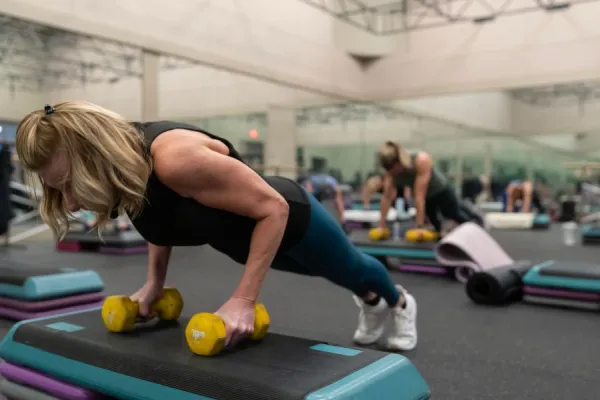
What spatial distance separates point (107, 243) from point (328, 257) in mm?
4991

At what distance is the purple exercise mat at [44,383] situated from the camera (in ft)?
4.90

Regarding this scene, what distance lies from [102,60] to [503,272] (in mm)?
7437

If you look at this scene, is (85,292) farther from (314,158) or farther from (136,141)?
(314,158)

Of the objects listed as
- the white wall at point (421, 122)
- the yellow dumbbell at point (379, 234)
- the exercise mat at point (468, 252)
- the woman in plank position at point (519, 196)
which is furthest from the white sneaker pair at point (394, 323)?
the white wall at point (421, 122)

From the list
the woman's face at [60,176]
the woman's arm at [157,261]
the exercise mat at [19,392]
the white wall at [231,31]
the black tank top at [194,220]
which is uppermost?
the white wall at [231,31]

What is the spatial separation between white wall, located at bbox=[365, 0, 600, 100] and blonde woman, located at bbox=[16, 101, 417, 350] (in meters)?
9.01

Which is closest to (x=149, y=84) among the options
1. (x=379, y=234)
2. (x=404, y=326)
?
(x=379, y=234)

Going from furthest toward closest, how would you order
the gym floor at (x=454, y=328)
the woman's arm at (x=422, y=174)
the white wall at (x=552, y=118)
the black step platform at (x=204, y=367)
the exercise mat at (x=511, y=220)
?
the white wall at (x=552, y=118), the exercise mat at (x=511, y=220), the woman's arm at (x=422, y=174), the gym floor at (x=454, y=328), the black step platform at (x=204, y=367)

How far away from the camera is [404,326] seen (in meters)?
2.30

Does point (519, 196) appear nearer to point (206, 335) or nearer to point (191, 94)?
point (191, 94)

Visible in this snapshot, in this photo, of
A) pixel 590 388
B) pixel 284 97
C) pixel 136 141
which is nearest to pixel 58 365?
pixel 136 141

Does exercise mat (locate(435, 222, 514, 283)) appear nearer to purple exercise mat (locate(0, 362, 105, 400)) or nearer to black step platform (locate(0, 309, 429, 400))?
black step platform (locate(0, 309, 429, 400))

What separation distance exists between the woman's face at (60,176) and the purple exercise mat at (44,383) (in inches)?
19.8

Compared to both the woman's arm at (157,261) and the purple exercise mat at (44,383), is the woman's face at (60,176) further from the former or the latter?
the purple exercise mat at (44,383)
